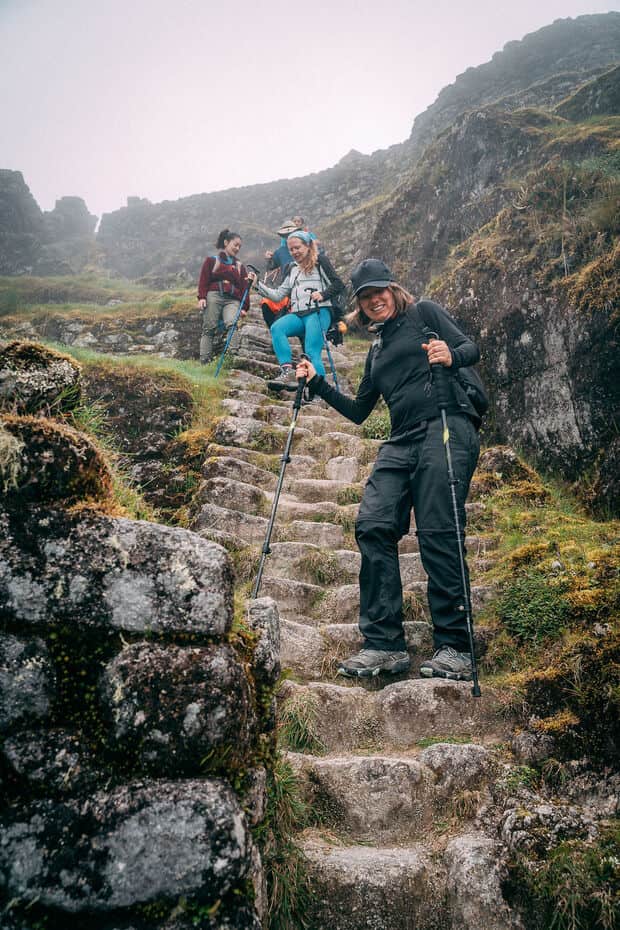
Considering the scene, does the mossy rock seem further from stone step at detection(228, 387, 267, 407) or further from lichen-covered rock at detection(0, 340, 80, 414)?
stone step at detection(228, 387, 267, 407)

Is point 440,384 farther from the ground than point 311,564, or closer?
farther from the ground

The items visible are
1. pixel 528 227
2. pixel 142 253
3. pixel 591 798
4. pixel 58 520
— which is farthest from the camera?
pixel 142 253

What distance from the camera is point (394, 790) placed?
2.82 metres

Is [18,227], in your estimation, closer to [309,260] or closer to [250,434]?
[309,260]

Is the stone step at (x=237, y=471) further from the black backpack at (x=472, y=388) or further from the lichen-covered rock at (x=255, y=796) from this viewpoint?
the lichen-covered rock at (x=255, y=796)

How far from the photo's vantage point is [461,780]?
2.84m

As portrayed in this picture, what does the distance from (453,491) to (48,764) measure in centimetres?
297

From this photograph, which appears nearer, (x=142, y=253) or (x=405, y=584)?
(x=405, y=584)

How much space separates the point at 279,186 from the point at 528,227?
29631 millimetres

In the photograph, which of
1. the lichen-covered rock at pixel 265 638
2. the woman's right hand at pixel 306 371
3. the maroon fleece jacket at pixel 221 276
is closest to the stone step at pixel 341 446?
the woman's right hand at pixel 306 371

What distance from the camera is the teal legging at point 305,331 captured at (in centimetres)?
852

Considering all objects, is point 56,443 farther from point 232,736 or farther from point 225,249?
point 225,249

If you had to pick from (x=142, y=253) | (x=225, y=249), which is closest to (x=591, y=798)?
(x=225, y=249)

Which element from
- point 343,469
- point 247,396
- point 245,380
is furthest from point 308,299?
point 343,469
